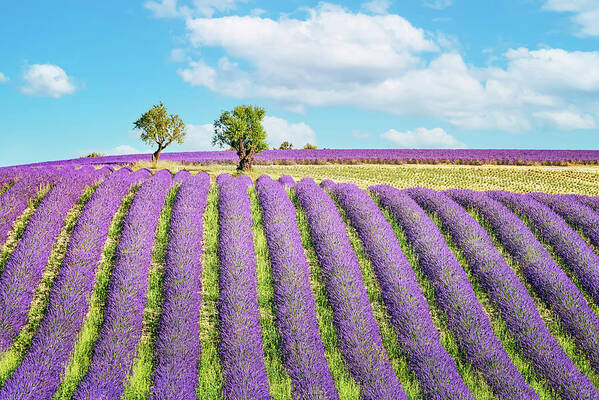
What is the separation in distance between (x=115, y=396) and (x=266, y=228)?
16.5 feet

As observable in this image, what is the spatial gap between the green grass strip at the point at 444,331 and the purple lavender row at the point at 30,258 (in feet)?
24.6

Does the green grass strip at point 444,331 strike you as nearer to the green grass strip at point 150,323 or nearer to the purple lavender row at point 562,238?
the purple lavender row at point 562,238

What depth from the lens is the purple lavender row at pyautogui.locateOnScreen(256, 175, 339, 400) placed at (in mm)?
6152

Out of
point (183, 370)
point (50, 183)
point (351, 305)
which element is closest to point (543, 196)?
point (351, 305)

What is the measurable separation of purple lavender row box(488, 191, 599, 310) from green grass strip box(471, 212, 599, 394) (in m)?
1.22

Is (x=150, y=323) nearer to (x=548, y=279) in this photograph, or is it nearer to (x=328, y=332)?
(x=328, y=332)

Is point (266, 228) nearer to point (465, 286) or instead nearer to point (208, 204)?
point (208, 204)

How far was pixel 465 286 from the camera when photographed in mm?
8469

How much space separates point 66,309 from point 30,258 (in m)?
2.03

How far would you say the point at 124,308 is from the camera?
294 inches

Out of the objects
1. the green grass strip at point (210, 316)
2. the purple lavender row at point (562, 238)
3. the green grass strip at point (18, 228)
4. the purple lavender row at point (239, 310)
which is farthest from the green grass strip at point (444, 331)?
the green grass strip at point (18, 228)

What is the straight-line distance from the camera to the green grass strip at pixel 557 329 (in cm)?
720

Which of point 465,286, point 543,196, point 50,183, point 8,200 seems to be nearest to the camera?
point 465,286

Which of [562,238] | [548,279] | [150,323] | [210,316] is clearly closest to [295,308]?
[210,316]
